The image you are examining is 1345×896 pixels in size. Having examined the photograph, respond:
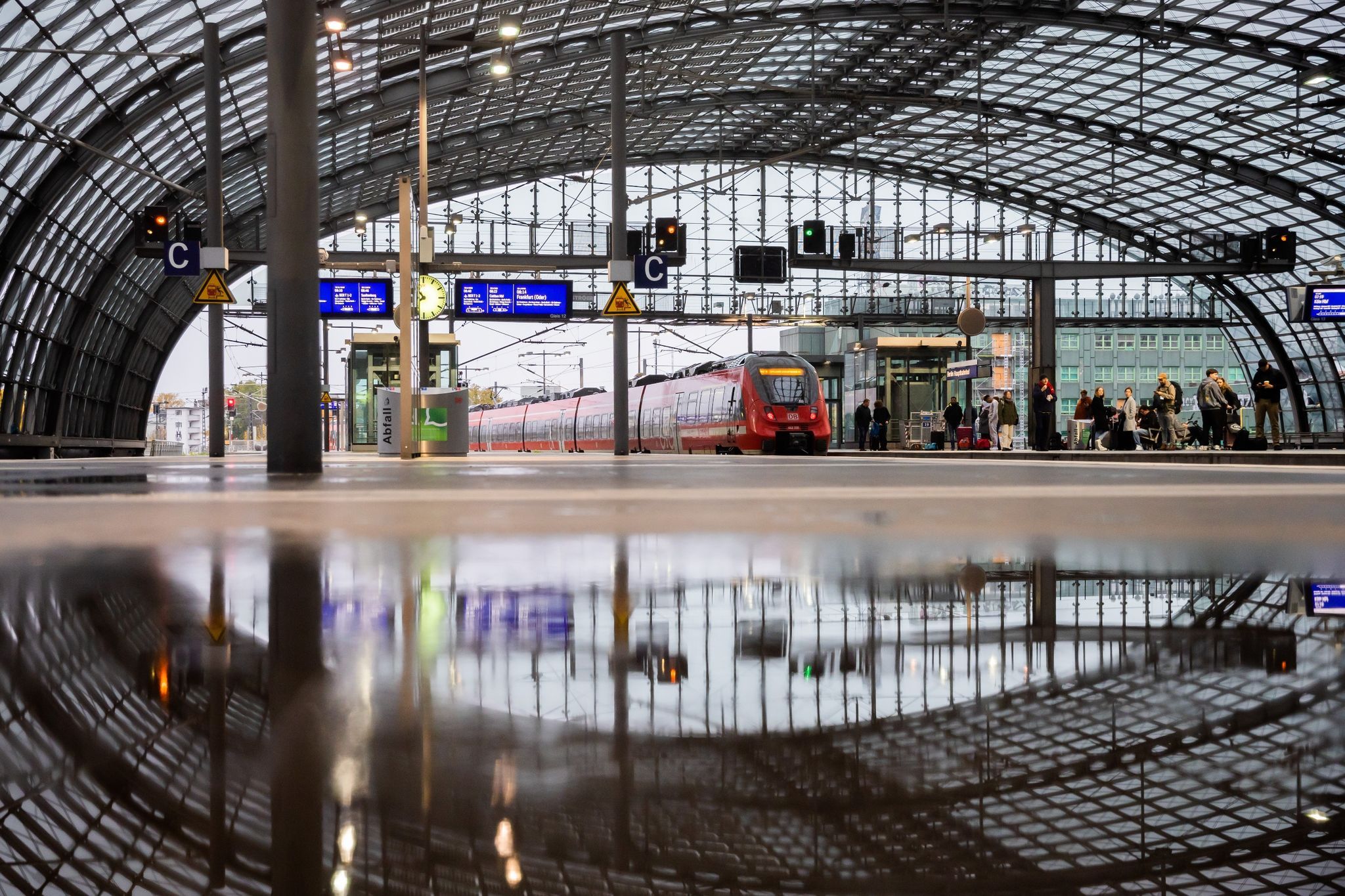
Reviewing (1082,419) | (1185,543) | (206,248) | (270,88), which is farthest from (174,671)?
(1082,419)

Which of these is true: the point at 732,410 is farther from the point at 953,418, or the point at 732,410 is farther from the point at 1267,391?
the point at 1267,391

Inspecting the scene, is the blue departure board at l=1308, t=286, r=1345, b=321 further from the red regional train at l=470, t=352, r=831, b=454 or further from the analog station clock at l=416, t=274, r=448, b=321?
the analog station clock at l=416, t=274, r=448, b=321

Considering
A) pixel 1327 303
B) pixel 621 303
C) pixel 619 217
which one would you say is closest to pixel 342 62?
pixel 619 217

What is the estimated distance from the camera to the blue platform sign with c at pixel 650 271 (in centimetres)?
2273

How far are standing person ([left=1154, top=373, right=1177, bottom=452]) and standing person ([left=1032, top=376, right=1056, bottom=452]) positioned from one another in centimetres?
215

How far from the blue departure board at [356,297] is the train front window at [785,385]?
901 cm

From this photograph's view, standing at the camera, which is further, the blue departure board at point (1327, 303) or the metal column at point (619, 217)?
the blue departure board at point (1327, 303)

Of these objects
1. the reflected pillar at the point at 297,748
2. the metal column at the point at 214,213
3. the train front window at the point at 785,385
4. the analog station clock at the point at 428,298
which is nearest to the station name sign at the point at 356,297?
the metal column at the point at 214,213

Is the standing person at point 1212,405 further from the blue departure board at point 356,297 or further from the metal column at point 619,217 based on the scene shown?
the blue departure board at point 356,297

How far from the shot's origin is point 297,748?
1363mm

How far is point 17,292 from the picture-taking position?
31203 millimetres

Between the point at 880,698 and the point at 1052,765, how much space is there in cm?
38

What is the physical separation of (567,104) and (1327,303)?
1012 inches

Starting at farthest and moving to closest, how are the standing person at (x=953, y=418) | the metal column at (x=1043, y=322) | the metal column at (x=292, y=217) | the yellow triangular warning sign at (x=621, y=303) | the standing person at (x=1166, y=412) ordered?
A: the metal column at (x=1043, y=322), the standing person at (x=953, y=418), the standing person at (x=1166, y=412), the yellow triangular warning sign at (x=621, y=303), the metal column at (x=292, y=217)
